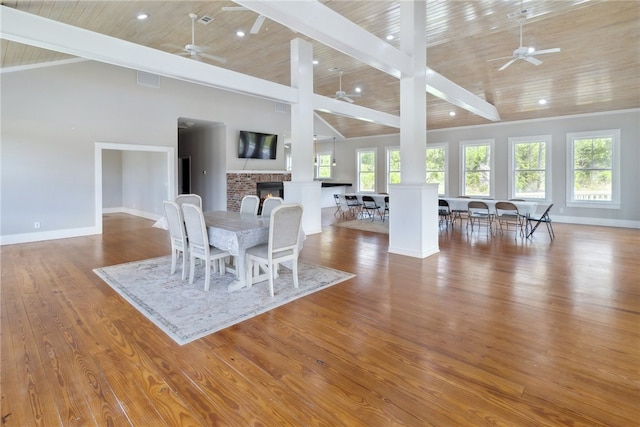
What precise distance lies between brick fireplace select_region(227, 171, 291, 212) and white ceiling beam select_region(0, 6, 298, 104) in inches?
183

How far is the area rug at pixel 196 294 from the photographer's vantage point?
2764 millimetres

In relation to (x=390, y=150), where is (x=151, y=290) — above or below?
below

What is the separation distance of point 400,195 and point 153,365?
155 inches

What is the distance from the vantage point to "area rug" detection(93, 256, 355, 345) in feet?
9.07

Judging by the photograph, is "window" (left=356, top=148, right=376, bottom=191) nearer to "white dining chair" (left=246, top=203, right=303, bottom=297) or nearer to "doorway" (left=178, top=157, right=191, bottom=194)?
"doorway" (left=178, top=157, right=191, bottom=194)

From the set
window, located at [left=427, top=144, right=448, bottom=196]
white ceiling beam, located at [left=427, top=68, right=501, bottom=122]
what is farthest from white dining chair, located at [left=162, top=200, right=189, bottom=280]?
window, located at [left=427, top=144, right=448, bottom=196]

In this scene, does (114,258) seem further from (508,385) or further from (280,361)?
(508,385)

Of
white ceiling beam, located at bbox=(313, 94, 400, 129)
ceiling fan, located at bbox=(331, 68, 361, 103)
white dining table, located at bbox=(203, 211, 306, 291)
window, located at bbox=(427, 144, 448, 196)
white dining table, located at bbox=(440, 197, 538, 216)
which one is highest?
ceiling fan, located at bbox=(331, 68, 361, 103)

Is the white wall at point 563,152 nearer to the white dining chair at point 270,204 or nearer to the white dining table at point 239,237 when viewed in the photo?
the white dining chair at point 270,204

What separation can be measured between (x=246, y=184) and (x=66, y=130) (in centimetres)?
421

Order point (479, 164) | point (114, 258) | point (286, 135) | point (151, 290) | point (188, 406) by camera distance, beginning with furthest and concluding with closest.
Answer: point (286, 135), point (479, 164), point (114, 258), point (151, 290), point (188, 406)

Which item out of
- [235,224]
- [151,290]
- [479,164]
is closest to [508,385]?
[235,224]

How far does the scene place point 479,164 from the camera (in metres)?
9.96

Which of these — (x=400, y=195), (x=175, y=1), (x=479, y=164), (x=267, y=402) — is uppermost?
(x=175, y=1)
